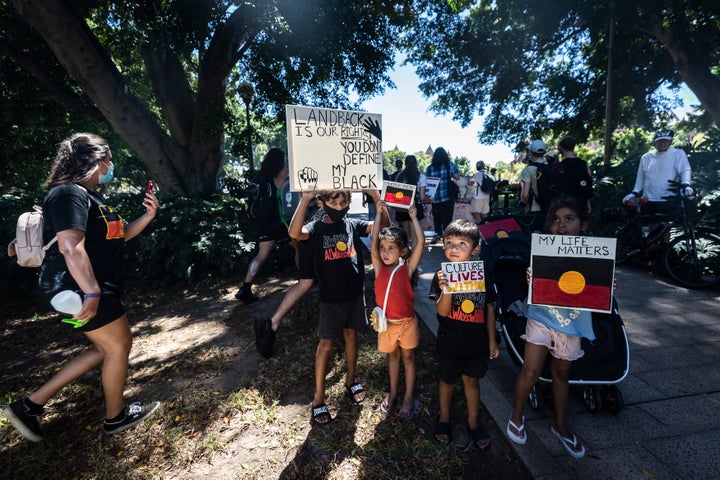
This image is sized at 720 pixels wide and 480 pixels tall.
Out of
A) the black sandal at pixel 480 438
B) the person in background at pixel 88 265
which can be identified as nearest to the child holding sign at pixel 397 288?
the black sandal at pixel 480 438

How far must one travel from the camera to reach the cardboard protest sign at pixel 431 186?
7.33 metres

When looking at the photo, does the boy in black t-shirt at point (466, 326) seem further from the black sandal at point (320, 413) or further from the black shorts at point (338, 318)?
the black sandal at point (320, 413)

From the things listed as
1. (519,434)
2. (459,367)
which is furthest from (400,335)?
(519,434)

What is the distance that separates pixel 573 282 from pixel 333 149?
1.82 meters

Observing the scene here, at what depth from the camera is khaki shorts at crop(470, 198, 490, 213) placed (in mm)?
8602

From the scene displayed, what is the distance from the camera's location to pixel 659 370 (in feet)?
9.98

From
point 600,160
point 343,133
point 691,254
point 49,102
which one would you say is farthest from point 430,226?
point 49,102

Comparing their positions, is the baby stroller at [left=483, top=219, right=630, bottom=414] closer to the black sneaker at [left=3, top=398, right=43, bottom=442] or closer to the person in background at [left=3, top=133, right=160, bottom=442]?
the person in background at [left=3, top=133, right=160, bottom=442]

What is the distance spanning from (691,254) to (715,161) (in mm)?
2290

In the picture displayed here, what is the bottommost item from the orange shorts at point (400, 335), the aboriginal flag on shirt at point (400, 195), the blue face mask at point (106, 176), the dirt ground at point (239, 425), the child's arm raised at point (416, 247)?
the dirt ground at point (239, 425)

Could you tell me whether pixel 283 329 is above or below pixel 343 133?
below

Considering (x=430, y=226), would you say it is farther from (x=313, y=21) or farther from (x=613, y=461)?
(x=613, y=461)

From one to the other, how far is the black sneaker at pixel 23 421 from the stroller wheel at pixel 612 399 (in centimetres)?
420

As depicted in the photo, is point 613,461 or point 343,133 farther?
point 343,133
